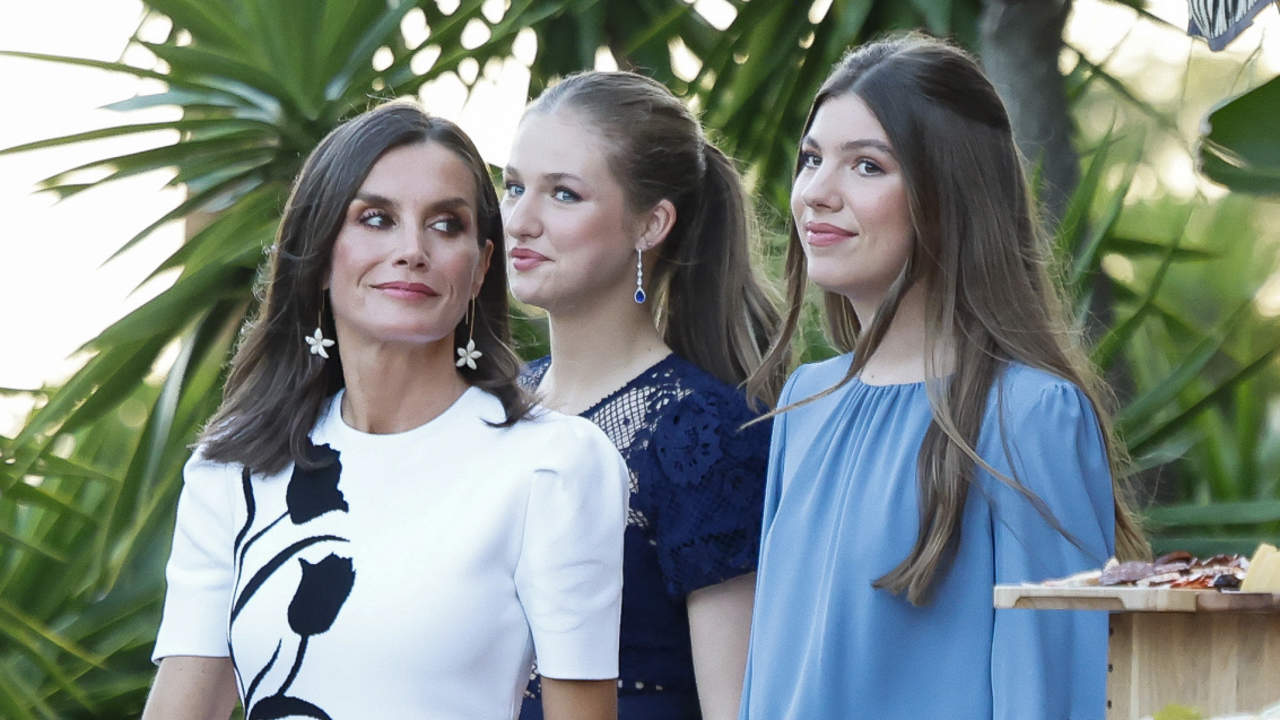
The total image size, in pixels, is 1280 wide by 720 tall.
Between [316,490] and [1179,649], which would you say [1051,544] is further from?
[316,490]

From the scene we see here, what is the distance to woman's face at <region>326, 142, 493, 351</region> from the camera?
1.77 metres

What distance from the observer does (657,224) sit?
88.6 inches

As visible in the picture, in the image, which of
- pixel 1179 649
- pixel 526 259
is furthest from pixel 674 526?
pixel 1179 649

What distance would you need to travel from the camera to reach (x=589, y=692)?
66.5 inches

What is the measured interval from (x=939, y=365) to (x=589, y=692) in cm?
51

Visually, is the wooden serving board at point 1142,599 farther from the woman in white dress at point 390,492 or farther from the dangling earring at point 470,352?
the dangling earring at point 470,352

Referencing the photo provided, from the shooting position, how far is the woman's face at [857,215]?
1823 millimetres

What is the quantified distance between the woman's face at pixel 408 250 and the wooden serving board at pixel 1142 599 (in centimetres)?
71

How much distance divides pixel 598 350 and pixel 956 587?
659 millimetres

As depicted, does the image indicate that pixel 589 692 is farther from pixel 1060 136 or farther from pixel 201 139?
pixel 201 139

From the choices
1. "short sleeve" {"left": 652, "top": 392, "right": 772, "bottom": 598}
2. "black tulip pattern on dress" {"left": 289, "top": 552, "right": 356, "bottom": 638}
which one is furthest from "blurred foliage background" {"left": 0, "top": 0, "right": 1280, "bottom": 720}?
"black tulip pattern on dress" {"left": 289, "top": 552, "right": 356, "bottom": 638}

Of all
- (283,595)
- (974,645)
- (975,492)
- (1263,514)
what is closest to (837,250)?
(975,492)

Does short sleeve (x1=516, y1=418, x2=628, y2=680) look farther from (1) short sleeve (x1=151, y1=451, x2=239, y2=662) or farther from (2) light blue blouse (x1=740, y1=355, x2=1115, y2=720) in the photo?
(1) short sleeve (x1=151, y1=451, x2=239, y2=662)

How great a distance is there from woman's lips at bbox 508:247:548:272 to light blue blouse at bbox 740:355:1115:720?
510 millimetres
